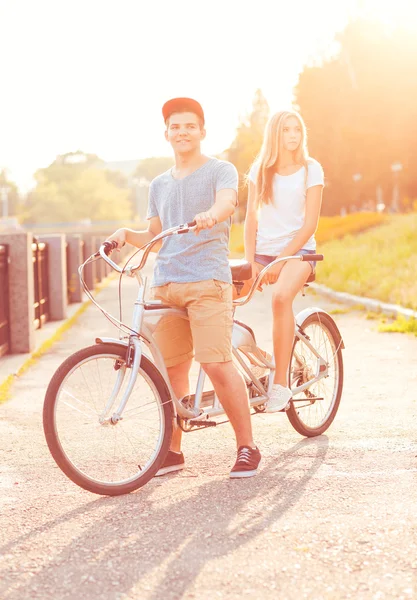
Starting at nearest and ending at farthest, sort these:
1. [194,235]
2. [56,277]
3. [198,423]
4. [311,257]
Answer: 1. [194,235]
2. [198,423]
3. [311,257]
4. [56,277]

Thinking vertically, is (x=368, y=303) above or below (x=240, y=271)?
below

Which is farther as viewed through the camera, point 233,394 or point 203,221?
point 233,394

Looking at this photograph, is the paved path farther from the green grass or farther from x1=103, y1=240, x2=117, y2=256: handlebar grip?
the green grass

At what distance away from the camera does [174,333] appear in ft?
15.8

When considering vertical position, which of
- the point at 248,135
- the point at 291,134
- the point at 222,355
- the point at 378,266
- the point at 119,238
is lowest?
the point at 378,266

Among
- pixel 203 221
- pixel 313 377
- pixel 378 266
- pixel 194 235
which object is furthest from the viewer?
pixel 378 266

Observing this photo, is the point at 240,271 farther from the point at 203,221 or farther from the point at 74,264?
the point at 74,264

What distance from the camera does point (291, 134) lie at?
5.49m

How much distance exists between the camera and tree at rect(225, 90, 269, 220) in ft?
139

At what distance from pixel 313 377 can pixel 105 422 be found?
5.63 ft

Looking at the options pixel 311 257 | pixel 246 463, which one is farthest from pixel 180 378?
pixel 311 257

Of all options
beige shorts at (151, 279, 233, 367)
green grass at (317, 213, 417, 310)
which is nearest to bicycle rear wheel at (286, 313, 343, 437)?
beige shorts at (151, 279, 233, 367)

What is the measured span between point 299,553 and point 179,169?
1.98m

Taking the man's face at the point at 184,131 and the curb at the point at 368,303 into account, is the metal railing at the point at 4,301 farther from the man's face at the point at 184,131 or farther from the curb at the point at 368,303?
the man's face at the point at 184,131
